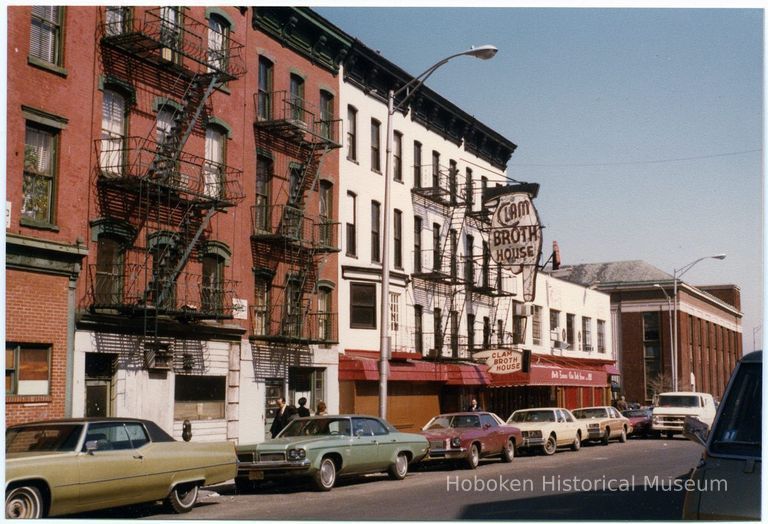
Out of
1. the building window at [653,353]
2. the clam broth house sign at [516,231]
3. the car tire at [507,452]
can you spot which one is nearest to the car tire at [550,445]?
the car tire at [507,452]

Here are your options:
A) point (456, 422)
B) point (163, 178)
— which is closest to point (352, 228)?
point (456, 422)

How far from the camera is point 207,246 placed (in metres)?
23.7

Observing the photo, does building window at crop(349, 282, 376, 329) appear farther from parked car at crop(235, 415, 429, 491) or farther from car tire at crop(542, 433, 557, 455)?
parked car at crop(235, 415, 429, 491)

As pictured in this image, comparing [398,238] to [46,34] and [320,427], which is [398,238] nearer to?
[320,427]

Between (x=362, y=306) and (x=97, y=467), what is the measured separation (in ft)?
59.7

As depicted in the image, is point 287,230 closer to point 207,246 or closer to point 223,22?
point 207,246

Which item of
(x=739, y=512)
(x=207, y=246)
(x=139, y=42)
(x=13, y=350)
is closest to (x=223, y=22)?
(x=139, y=42)

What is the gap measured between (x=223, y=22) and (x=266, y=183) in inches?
185

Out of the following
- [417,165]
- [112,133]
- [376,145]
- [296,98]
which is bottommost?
[112,133]

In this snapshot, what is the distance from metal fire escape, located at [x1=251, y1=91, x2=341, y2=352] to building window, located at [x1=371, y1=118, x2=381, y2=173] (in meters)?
3.29

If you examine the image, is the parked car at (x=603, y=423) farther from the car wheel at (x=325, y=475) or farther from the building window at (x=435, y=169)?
the car wheel at (x=325, y=475)

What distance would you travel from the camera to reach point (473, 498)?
14.8 meters

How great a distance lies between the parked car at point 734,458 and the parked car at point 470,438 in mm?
13171

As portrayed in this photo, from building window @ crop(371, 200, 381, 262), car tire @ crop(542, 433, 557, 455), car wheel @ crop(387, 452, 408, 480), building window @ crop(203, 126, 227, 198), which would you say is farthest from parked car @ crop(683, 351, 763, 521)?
building window @ crop(371, 200, 381, 262)
